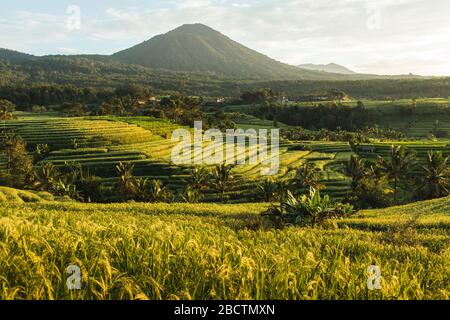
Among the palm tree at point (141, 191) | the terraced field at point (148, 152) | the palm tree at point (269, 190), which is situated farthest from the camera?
the terraced field at point (148, 152)

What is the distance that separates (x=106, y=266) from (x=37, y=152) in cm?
9764

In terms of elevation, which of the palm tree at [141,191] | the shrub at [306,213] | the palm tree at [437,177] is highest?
the shrub at [306,213]

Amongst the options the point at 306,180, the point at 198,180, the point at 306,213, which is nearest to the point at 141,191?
the point at 198,180

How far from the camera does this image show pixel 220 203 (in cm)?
6769

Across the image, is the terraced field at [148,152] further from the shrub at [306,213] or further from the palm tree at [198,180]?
the shrub at [306,213]

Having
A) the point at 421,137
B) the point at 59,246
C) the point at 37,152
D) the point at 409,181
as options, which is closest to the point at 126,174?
the point at 37,152

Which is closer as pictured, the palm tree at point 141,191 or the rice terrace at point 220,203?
the rice terrace at point 220,203

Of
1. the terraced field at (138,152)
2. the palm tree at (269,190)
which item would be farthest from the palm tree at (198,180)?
the palm tree at (269,190)

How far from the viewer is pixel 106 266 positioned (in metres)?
4.96

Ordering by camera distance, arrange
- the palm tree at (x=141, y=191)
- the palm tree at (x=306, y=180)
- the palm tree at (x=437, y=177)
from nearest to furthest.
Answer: the palm tree at (x=437, y=177), the palm tree at (x=141, y=191), the palm tree at (x=306, y=180)

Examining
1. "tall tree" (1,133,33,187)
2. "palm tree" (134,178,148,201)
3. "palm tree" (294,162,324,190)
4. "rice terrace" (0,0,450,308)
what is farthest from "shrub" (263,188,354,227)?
"tall tree" (1,133,33,187)

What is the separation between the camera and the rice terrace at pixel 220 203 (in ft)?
18.0
